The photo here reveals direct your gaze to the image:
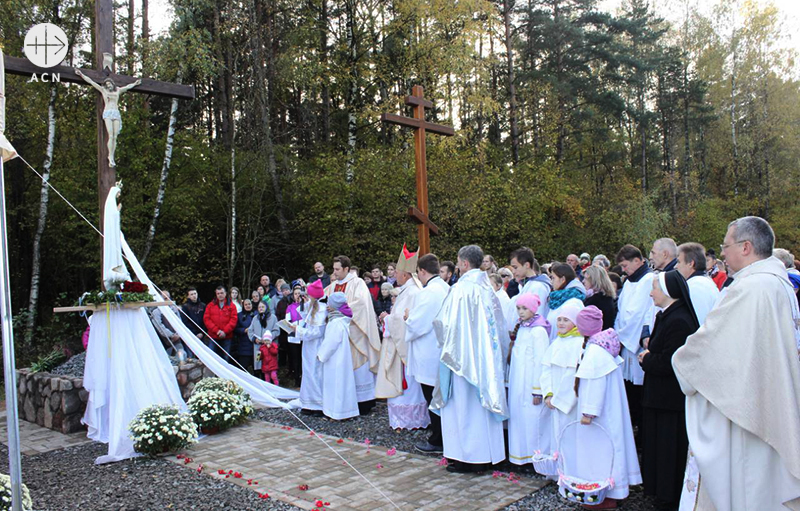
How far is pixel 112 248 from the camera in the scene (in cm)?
717

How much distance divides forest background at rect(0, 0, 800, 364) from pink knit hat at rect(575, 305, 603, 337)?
35.2 ft

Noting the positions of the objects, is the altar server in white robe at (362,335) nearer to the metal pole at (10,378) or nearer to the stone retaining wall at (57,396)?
the stone retaining wall at (57,396)

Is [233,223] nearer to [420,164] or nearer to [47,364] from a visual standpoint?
[47,364]

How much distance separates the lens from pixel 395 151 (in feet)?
55.6

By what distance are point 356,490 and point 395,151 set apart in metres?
12.8

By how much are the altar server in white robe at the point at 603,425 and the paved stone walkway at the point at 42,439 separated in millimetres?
5846

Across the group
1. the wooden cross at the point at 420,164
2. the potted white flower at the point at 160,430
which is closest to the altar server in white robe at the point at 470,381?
the wooden cross at the point at 420,164

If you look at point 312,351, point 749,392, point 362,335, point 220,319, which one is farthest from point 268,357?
point 749,392

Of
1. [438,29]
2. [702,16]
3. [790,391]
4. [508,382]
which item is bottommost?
[508,382]

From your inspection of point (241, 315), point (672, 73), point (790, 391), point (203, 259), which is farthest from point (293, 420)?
point (672, 73)

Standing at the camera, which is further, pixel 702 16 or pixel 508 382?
pixel 702 16

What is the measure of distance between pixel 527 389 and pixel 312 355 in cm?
370

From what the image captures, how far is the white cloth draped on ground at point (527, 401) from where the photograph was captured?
209 inches

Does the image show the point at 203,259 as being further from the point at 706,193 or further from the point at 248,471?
the point at 706,193
